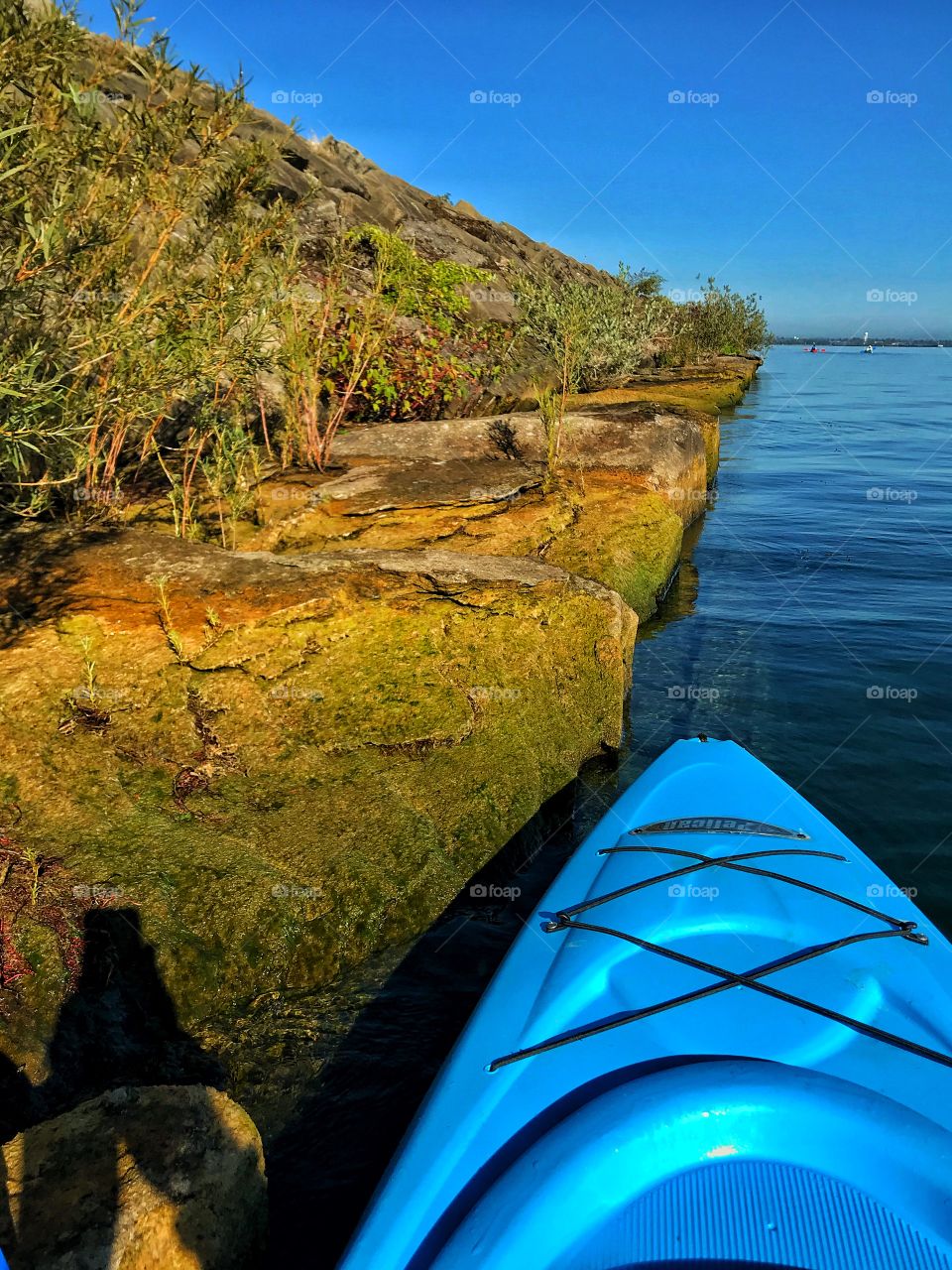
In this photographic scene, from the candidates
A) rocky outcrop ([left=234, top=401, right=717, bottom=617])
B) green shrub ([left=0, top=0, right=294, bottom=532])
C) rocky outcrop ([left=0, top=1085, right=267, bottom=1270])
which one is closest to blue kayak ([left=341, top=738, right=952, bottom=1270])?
rocky outcrop ([left=0, top=1085, right=267, bottom=1270])

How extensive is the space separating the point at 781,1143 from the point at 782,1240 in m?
0.28

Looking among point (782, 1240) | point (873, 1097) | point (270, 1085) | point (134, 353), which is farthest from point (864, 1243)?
point (134, 353)

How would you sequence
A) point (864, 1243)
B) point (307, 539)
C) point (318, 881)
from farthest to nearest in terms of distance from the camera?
1. point (307, 539)
2. point (318, 881)
3. point (864, 1243)

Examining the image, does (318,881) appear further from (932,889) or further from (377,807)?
(932,889)

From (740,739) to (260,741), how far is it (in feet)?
13.3

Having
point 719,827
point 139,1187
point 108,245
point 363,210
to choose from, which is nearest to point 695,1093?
point 139,1187

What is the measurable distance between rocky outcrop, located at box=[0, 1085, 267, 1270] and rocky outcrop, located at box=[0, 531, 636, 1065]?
33.7 inches

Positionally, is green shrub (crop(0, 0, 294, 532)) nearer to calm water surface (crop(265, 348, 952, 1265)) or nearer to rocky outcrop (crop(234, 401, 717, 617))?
rocky outcrop (crop(234, 401, 717, 617))

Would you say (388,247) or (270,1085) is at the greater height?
(388,247)

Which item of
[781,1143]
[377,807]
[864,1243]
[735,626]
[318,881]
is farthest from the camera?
[735,626]

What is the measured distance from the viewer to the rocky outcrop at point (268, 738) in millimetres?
3723

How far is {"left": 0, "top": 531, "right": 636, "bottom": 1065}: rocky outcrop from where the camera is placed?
3.72 metres

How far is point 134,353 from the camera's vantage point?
5.51m

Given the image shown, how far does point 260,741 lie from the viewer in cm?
464
